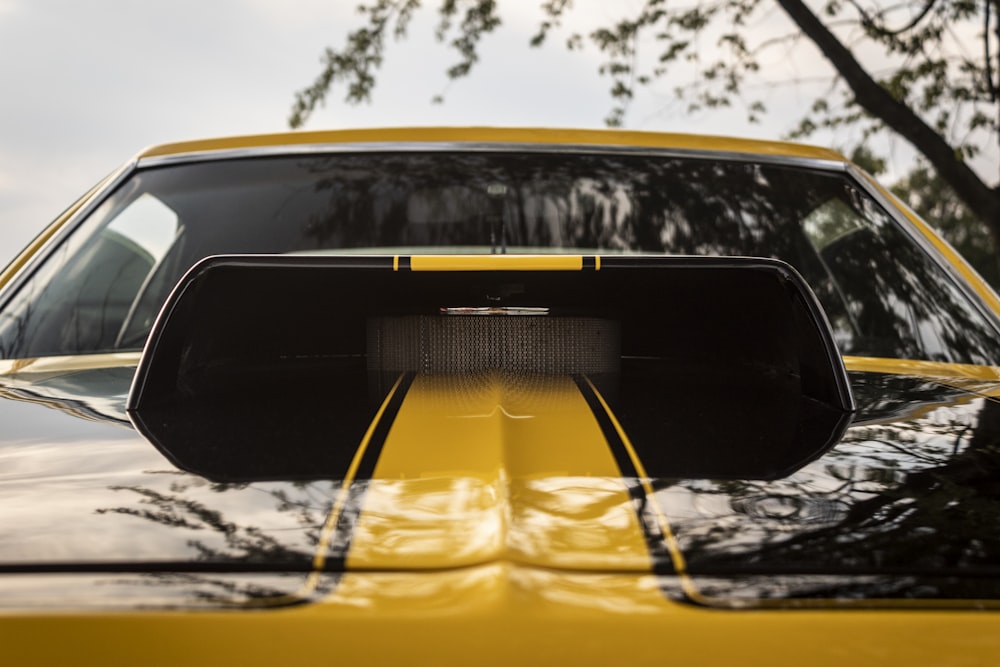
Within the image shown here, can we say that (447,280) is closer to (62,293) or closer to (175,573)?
(175,573)

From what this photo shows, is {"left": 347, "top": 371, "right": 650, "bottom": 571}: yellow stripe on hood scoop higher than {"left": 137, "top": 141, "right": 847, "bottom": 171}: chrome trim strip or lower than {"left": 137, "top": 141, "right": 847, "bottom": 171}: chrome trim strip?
lower

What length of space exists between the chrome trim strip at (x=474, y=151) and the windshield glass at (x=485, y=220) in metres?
0.02

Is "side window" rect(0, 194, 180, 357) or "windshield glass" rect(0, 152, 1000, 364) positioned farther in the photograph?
"windshield glass" rect(0, 152, 1000, 364)

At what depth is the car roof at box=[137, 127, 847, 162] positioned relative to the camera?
7.52 ft

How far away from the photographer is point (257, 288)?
1.60 m

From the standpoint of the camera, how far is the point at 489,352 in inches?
66.3

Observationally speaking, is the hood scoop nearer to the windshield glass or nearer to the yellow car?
the yellow car

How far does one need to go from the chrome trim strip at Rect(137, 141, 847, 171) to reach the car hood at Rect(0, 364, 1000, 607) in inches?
45.7

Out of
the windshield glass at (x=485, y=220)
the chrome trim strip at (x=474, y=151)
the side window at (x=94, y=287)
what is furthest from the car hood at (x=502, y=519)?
the chrome trim strip at (x=474, y=151)

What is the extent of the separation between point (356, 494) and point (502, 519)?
18 cm

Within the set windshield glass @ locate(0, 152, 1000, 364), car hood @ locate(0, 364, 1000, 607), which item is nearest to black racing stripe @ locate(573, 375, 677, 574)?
car hood @ locate(0, 364, 1000, 607)

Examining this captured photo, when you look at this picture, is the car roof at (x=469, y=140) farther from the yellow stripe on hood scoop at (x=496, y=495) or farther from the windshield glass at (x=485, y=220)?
the yellow stripe on hood scoop at (x=496, y=495)

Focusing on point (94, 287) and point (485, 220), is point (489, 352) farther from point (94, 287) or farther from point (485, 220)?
point (94, 287)

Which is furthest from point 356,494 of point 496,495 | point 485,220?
point 485,220
